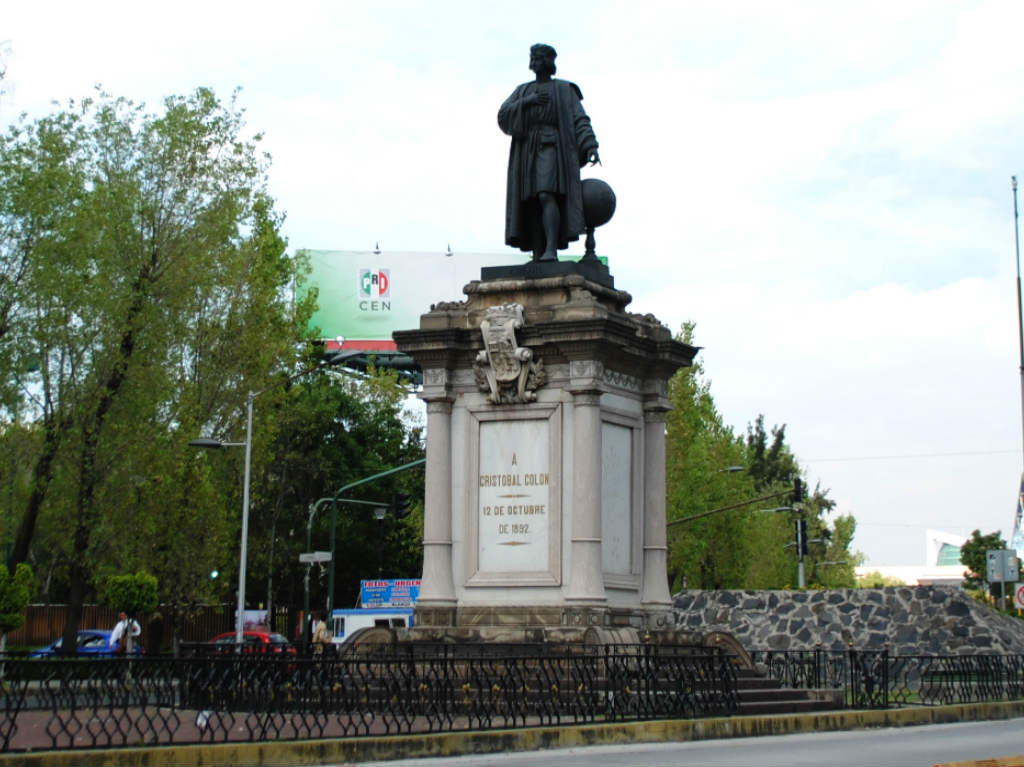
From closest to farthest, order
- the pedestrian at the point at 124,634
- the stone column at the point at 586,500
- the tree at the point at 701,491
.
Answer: the stone column at the point at 586,500
the pedestrian at the point at 124,634
the tree at the point at 701,491

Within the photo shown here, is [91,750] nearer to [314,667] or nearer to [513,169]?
[314,667]

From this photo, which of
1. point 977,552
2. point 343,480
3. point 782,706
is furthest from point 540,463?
point 977,552

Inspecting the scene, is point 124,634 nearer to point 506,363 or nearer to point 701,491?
point 506,363

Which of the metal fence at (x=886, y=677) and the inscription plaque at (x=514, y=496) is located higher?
the inscription plaque at (x=514, y=496)

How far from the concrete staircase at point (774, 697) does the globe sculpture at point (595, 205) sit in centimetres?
641

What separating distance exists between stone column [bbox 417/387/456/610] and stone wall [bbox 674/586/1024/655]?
15.3 meters

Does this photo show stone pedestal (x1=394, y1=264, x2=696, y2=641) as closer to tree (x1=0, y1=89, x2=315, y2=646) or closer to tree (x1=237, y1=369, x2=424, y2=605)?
tree (x1=0, y1=89, x2=315, y2=646)

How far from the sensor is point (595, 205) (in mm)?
21953

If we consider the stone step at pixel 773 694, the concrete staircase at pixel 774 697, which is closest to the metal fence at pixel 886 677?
the concrete staircase at pixel 774 697

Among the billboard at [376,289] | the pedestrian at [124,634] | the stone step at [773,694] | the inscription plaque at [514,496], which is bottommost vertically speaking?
the stone step at [773,694]

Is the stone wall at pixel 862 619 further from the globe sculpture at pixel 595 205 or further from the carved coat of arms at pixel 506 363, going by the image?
the carved coat of arms at pixel 506 363

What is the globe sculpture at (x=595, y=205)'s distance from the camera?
72.0ft

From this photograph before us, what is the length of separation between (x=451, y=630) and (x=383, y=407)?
46.6 meters

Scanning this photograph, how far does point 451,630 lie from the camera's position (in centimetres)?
1981
